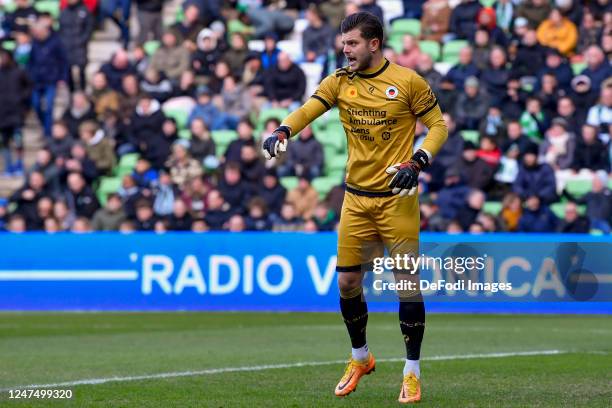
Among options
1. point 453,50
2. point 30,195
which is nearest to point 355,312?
point 30,195

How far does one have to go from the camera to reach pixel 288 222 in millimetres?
18672

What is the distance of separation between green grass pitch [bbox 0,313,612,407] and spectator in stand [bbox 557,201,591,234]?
1640mm

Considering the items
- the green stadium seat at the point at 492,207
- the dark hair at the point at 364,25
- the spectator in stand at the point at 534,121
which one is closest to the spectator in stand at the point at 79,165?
the green stadium seat at the point at 492,207

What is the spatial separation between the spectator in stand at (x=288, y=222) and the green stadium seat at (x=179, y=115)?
3.30 metres

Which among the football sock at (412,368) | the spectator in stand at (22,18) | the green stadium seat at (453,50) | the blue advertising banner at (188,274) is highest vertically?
the spectator in stand at (22,18)

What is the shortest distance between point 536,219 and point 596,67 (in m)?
3.46

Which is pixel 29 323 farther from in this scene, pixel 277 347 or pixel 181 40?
pixel 181 40

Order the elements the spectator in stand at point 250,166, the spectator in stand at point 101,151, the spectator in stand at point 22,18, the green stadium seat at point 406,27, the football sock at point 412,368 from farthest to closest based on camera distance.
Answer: the spectator in stand at point 22,18
the green stadium seat at point 406,27
the spectator in stand at point 101,151
the spectator in stand at point 250,166
the football sock at point 412,368

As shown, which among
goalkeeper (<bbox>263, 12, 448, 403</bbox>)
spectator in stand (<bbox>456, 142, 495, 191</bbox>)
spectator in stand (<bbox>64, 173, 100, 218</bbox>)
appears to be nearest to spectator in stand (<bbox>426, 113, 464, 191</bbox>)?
spectator in stand (<bbox>456, 142, 495, 191</bbox>)

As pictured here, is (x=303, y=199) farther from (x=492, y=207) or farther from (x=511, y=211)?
(x=511, y=211)

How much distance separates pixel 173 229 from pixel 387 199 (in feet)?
35.5

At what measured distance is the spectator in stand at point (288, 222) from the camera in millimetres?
18672

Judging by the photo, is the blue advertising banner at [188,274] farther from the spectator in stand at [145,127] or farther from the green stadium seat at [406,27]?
the green stadium seat at [406,27]

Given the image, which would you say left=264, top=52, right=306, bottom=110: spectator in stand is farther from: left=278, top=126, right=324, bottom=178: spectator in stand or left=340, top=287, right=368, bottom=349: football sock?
left=340, top=287, right=368, bottom=349: football sock
